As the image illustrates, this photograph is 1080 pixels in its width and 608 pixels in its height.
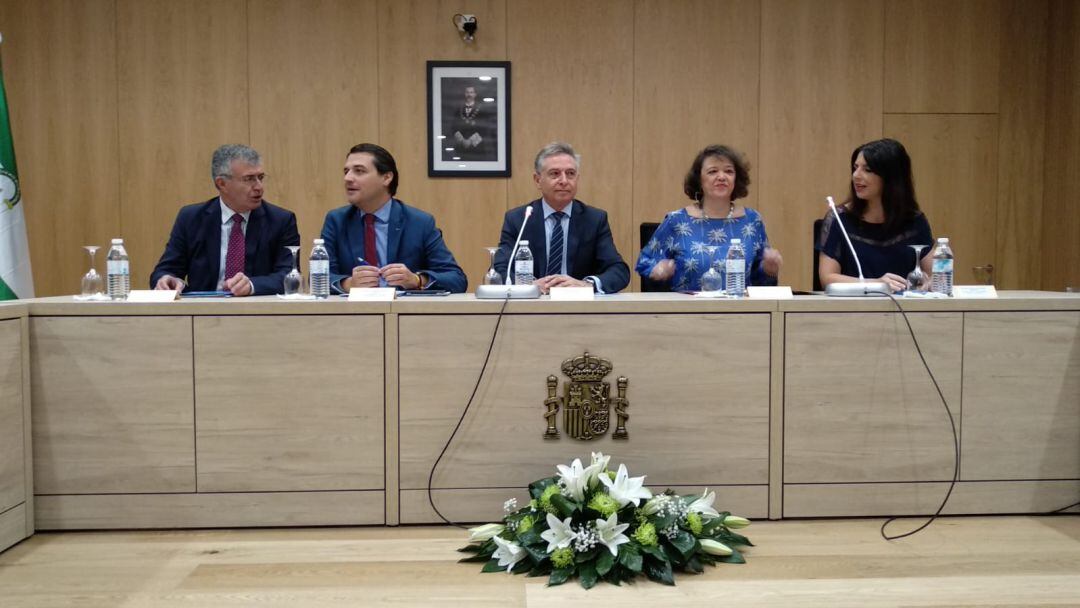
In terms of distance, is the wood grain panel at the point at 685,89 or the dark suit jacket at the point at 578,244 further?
the wood grain panel at the point at 685,89

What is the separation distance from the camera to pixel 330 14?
483cm

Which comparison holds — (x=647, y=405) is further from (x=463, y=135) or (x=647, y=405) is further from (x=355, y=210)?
(x=463, y=135)

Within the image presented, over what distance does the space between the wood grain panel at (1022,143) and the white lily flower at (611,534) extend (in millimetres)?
3830

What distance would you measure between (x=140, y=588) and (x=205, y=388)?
594 mm

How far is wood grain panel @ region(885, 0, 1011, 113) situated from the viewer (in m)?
4.98

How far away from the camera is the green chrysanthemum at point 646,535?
219 centimetres

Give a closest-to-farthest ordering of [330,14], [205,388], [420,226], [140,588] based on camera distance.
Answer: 1. [140,588]
2. [205,388]
3. [420,226]
4. [330,14]

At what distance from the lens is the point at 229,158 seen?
10.7 ft

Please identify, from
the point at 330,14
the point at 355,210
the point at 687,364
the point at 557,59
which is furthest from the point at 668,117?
the point at 687,364

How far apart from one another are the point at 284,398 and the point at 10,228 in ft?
7.23

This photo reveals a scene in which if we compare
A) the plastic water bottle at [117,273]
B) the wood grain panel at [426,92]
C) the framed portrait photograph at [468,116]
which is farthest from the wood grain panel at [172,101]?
the plastic water bottle at [117,273]

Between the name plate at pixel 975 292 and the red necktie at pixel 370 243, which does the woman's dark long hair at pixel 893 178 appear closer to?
the name plate at pixel 975 292

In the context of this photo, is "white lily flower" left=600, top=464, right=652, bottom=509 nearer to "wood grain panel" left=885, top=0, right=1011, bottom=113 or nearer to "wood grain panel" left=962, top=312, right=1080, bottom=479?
"wood grain panel" left=962, top=312, right=1080, bottom=479

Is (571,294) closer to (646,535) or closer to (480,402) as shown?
(480,402)
